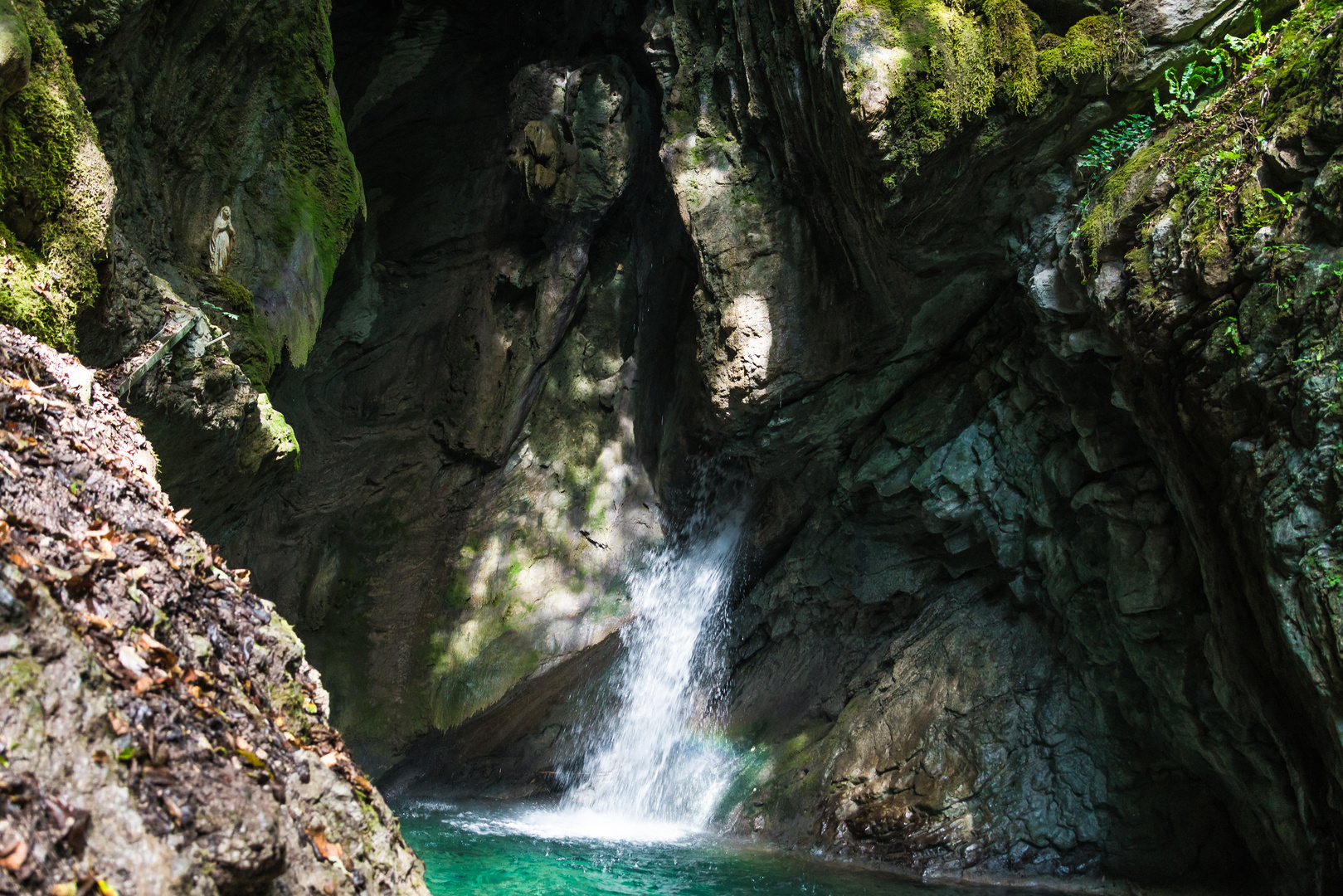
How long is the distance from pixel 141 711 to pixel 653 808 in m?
8.14

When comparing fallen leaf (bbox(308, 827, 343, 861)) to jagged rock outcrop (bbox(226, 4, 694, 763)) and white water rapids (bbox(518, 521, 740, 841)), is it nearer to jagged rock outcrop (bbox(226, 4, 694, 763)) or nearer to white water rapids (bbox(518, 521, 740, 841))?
jagged rock outcrop (bbox(226, 4, 694, 763))

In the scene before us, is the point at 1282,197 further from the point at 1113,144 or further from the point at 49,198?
the point at 49,198

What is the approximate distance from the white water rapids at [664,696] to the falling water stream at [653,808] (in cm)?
1

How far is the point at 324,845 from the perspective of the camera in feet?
6.65

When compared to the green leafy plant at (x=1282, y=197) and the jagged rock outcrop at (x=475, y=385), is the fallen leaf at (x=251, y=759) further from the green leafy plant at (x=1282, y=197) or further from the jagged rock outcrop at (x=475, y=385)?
the jagged rock outcrop at (x=475, y=385)

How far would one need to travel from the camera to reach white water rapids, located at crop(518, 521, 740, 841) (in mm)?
9219

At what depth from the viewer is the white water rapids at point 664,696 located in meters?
9.22

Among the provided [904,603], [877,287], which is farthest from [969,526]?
[877,287]

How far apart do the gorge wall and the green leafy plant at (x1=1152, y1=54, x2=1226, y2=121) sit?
3 cm

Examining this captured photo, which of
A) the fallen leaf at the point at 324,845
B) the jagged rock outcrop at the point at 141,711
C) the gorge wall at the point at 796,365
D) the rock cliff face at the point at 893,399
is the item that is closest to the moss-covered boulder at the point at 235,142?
the gorge wall at the point at 796,365

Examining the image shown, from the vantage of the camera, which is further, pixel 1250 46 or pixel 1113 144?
pixel 1113 144

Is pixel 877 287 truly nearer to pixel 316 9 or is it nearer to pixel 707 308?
pixel 707 308

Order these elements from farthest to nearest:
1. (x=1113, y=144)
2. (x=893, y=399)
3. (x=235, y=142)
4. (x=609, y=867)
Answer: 1. (x=893, y=399)
2. (x=609, y=867)
3. (x=235, y=142)
4. (x=1113, y=144)

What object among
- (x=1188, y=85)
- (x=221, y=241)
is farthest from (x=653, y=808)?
(x=1188, y=85)
